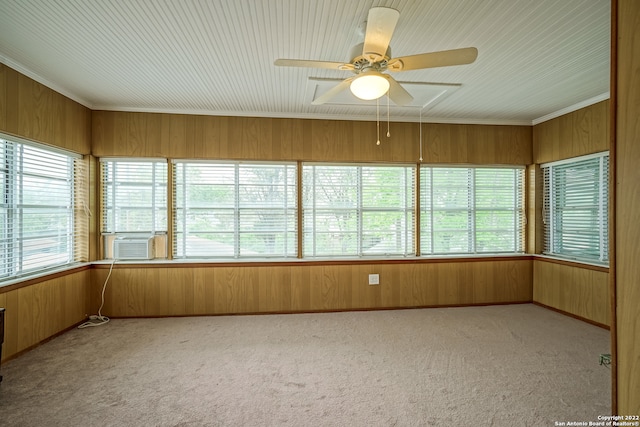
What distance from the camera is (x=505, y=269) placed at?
13.0 ft

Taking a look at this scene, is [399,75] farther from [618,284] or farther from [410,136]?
[618,284]

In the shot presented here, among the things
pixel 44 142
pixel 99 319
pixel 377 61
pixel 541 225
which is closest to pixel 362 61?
pixel 377 61

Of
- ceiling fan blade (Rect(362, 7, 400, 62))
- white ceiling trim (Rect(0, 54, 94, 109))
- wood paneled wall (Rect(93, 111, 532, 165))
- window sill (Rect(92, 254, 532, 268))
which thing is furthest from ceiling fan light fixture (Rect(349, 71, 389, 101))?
white ceiling trim (Rect(0, 54, 94, 109))

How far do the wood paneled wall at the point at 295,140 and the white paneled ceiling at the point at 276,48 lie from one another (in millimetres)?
252

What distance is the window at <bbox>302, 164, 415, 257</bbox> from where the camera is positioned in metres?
3.79

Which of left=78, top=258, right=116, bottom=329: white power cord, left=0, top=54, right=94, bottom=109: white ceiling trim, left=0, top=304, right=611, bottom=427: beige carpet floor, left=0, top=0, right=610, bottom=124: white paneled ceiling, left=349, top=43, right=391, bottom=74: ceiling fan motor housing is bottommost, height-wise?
left=0, top=304, right=611, bottom=427: beige carpet floor

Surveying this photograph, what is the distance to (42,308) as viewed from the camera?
2758mm

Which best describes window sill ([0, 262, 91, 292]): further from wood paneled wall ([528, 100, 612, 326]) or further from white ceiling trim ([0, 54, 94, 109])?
wood paneled wall ([528, 100, 612, 326])

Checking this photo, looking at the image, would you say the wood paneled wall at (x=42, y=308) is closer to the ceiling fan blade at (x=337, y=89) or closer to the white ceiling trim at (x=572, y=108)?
the ceiling fan blade at (x=337, y=89)

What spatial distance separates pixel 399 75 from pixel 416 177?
5.23 ft

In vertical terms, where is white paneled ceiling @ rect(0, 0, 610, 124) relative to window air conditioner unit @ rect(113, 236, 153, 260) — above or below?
above

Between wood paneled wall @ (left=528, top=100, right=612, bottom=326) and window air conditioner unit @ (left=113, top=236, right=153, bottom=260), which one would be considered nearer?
wood paneled wall @ (left=528, top=100, right=612, bottom=326)

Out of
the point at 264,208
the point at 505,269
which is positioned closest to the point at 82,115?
the point at 264,208

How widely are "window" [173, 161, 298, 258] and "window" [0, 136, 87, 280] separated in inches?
41.9
